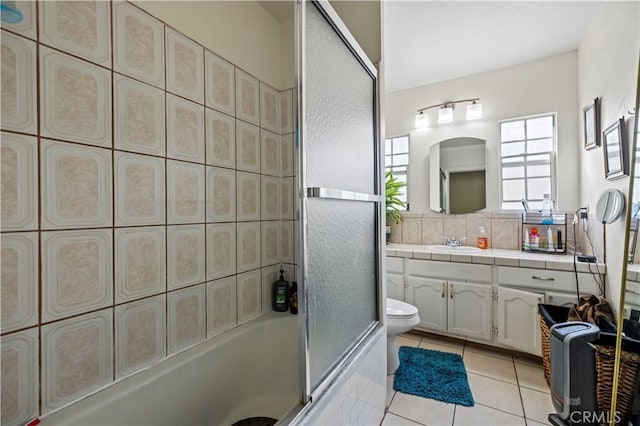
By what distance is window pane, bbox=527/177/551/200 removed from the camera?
2484 mm

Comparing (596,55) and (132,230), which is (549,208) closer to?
(596,55)

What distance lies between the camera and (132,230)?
1168 millimetres

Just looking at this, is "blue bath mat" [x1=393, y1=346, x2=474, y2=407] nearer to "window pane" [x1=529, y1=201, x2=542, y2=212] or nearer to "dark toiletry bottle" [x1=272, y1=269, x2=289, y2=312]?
"dark toiletry bottle" [x1=272, y1=269, x2=289, y2=312]

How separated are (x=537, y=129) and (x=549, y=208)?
2.34 feet

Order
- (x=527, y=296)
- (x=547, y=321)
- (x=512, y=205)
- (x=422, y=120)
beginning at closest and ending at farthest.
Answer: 1. (x=547, y=321)
2. (x=527, y=296)
3. (x=512, y=205)
4. (x=422, y=120)

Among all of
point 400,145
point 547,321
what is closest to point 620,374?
point 547,321

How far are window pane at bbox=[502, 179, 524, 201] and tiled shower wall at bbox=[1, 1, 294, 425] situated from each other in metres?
2.41

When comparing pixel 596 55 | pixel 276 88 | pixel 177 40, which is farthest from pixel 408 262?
pixel 177 40

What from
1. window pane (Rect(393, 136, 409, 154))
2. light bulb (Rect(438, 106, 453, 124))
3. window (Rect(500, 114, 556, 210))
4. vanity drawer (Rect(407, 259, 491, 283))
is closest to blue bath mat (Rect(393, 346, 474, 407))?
vanity drawer (Rect(407, 259, 491, 283))

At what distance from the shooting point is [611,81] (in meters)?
1.72

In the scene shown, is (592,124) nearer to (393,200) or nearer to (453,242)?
(453,242)

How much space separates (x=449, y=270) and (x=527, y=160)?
4.17 ft

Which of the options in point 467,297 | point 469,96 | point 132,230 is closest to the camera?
point 132,230

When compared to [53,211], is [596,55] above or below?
above
